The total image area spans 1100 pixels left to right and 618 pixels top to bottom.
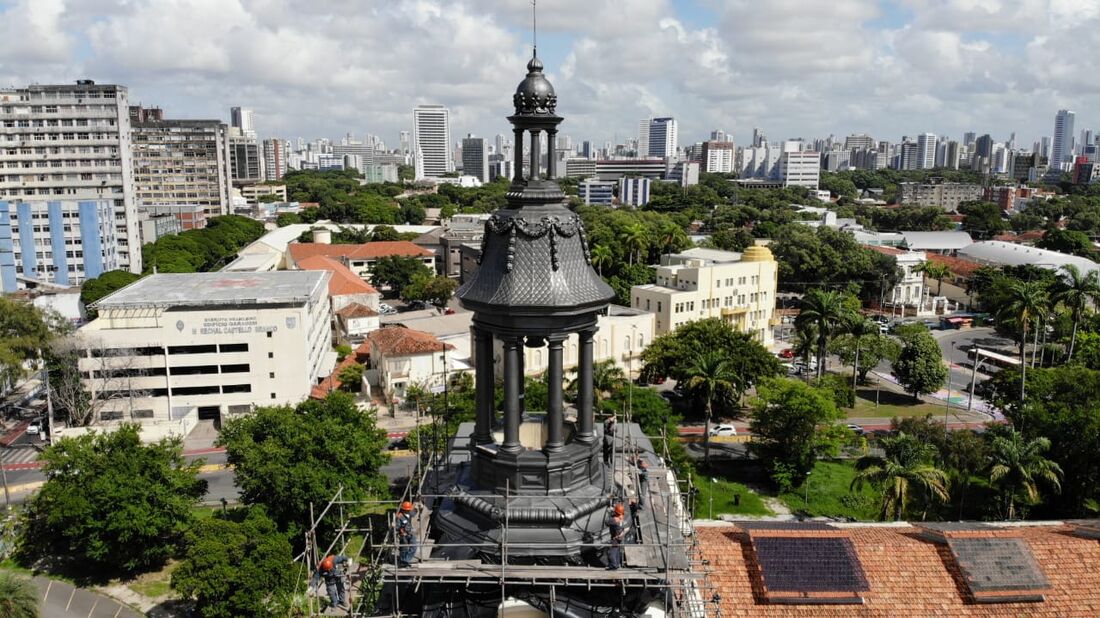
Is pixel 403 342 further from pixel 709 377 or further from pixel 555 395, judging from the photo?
pixel 555 395

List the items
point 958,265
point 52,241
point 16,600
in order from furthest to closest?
point 958,265, point 52,241, point 16,600

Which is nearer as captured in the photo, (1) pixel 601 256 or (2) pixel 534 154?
(2) pixel 534 154

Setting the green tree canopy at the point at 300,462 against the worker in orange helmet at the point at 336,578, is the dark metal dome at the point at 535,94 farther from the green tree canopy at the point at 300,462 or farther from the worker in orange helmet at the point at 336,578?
the green tree canopy at the point at 300,462

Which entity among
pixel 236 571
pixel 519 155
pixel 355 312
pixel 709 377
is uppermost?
pixel 519 155

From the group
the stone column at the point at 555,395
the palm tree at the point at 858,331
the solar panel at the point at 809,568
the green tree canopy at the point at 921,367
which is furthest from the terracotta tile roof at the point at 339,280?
the stone column at the point at 555,395

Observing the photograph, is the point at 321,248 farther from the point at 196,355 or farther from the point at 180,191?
the point at 180,191

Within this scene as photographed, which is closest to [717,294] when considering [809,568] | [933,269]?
[933,269]

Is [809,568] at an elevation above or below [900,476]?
above

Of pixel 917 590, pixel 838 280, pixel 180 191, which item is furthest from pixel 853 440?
pixel 180 191
